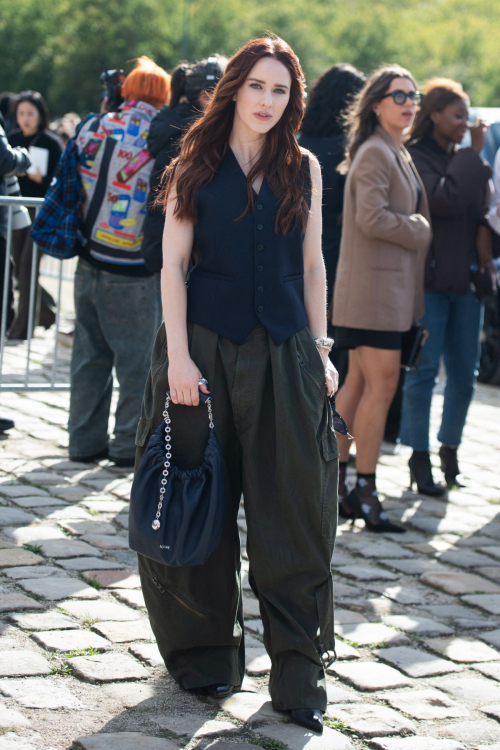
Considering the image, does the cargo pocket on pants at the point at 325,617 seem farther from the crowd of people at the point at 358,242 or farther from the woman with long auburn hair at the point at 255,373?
the crowd of people at the point at 358,242

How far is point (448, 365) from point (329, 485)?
333 centimetres

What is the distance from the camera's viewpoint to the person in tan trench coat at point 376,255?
5191 mm

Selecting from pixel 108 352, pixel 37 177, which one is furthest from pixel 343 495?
pixel 37 177

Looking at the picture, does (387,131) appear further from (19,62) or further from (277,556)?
(19,62)

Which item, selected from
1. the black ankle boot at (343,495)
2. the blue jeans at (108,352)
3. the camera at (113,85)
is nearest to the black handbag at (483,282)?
the black ankle boot at (343,495)

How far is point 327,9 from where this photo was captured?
82875mm

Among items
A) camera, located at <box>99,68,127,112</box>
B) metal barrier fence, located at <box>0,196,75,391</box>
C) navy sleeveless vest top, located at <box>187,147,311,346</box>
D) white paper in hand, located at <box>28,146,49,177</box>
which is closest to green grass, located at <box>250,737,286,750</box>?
navy sleeveless vest top, located at <box>187,147,311,346</box>

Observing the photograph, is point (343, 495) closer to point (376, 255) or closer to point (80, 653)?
point (376, 255)

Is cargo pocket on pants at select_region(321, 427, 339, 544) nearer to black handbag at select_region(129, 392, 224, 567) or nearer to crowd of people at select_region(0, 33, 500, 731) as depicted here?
crowd of people at select_region(0, 33, 500, 731)

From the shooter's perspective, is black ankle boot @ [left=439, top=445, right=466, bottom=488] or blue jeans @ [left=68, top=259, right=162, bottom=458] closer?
blue jeans @ [left=68, top=259, right=162, bottom=458]

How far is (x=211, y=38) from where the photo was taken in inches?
2685

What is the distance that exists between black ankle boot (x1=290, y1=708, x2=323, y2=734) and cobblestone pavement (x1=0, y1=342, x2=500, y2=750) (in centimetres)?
3

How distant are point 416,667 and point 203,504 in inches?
44.6

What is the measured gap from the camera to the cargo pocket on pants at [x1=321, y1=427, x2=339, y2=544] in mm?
3098
